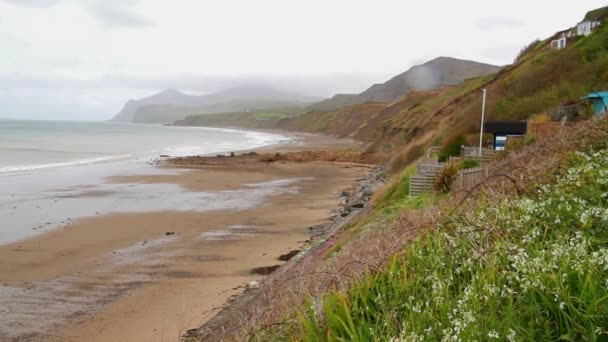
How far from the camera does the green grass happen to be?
3.20m

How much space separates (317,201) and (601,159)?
65.1 feet

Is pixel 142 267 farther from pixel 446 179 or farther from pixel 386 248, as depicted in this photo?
pixel 386 248

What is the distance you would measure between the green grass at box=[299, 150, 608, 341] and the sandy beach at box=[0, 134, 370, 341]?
6.05 m

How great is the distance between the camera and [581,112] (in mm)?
17719

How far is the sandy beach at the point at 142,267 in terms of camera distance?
10070 mm

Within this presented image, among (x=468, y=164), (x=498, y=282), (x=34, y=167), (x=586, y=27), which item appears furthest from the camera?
(x=34, y=167)

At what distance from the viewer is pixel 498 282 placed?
3678 mm

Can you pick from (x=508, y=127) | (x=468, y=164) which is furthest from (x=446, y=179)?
(x=508, y=127)

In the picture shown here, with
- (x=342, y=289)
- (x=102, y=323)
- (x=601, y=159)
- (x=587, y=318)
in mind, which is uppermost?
(x=601, y=159)

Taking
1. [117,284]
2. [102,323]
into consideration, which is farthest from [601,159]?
[117,284]

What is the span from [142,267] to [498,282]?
12017 mm

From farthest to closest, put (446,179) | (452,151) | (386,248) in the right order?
(452,151) → (446,179) → (386,248)

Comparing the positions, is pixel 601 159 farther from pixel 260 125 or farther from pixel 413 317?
pixel 260 125

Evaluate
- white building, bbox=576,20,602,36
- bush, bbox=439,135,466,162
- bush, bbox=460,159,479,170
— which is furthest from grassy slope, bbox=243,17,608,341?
white building, bbox=576,20,602,36
